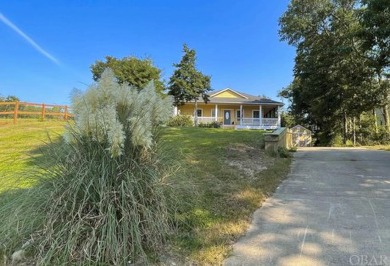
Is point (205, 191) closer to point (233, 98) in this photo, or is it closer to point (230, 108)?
point (230, 108)

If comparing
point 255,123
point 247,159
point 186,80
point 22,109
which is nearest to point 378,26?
point 247,159

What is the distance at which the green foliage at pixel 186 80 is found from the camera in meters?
26.4

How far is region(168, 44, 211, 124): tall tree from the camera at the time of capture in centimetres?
2636

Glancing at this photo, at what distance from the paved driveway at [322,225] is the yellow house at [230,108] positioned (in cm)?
2408

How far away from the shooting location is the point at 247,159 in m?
7.11

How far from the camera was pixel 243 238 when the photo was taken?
3385 mm

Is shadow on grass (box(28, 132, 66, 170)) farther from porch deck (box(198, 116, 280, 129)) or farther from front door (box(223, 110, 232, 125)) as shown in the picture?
front door (box(223, 110, 232, 125))

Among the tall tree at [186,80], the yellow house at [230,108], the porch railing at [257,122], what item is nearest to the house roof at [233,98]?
the yellow house at [230,108]

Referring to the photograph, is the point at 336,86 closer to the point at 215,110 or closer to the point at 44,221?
the point at 215,110

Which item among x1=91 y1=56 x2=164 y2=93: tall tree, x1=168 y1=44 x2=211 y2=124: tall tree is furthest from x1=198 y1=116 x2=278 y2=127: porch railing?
x1=91 y1=56 x2=164 y2=93: tall tree

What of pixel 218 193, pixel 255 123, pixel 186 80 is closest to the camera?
pixel 218 193

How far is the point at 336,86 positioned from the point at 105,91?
2274cm

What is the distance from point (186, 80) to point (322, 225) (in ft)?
77.6

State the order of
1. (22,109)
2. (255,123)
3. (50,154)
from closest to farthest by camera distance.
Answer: (50,154) < (22,109) < (255,123)
